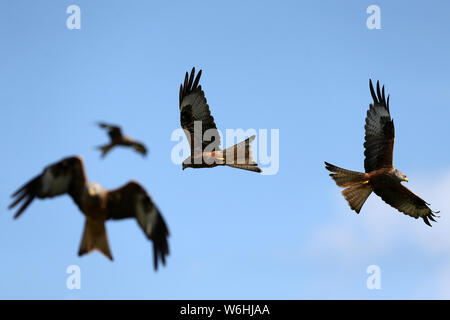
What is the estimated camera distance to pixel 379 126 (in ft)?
44.8

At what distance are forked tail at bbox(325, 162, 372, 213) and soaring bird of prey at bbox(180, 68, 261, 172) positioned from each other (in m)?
1.60

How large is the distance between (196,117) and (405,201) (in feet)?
14.8

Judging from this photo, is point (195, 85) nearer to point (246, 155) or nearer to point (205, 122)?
point (205, 122)

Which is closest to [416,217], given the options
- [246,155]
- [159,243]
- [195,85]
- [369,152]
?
[369,152]

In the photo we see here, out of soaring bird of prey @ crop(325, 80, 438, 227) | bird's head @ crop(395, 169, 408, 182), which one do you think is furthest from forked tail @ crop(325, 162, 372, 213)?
bird's head @ crop(395, 169, 408, 182)

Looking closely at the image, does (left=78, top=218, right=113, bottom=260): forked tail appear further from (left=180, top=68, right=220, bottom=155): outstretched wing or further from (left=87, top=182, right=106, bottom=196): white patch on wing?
(left=180, top=68, right=220, bottom=155): outstretched wing

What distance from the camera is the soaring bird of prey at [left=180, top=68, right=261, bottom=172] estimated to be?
12.6m

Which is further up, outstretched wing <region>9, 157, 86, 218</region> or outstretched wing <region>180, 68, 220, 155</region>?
outstretched wing <region>180, 68, 220, 155</region>

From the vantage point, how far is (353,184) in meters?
13.4

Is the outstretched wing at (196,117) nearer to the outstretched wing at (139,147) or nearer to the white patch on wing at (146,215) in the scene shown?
the white patch on wing at (146,215)

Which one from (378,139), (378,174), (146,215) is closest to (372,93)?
(378,139)

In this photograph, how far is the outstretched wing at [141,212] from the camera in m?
8.98

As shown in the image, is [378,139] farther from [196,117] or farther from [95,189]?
[95,189]

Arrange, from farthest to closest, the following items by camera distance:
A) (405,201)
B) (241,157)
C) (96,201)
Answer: (405,201) < (241,157) < (96,201)
